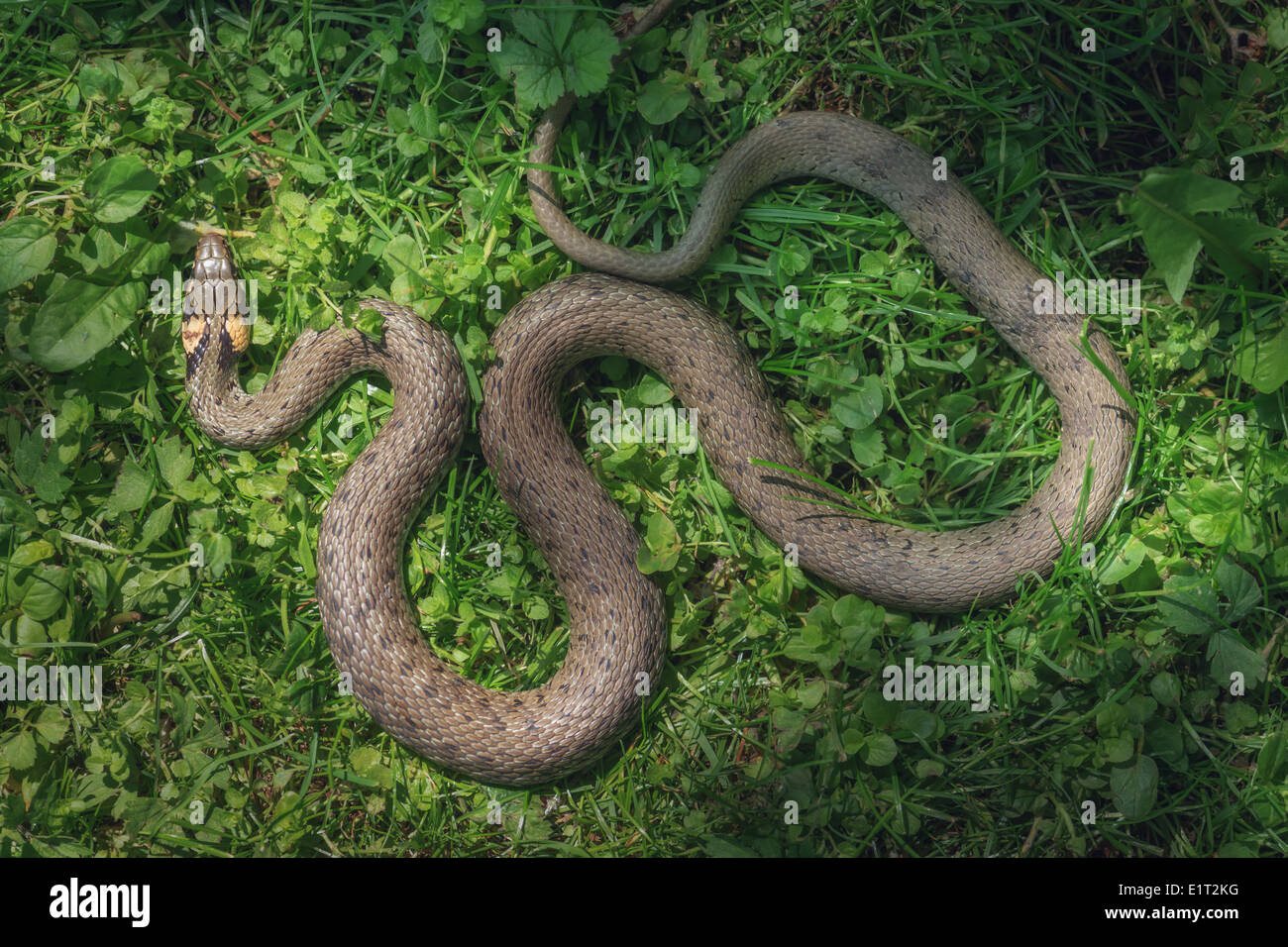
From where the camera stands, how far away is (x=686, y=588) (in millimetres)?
4074

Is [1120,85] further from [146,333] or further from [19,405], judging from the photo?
[19,405]

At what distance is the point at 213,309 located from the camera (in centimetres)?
397

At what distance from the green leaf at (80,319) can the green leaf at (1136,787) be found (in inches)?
184

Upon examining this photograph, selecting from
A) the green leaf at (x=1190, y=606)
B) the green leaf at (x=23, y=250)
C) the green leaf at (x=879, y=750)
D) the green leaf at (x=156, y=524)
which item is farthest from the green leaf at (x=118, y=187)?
the green leaf at (x=1190, y=606)

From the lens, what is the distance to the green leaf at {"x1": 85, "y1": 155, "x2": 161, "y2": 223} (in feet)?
12.6

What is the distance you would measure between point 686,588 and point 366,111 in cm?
263

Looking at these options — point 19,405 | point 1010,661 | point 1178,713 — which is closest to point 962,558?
point 1010,661

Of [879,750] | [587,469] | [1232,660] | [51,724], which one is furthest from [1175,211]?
[51,724]

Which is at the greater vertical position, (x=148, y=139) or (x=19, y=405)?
(x=148, y=139)

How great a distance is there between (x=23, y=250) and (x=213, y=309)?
31.9 inches

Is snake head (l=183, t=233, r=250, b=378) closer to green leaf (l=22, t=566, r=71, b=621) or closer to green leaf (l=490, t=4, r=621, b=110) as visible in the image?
green leaf (l=22, t=566, r=71, b=621)

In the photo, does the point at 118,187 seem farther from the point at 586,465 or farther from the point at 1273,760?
the point at 1273,760

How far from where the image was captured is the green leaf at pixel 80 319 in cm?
382

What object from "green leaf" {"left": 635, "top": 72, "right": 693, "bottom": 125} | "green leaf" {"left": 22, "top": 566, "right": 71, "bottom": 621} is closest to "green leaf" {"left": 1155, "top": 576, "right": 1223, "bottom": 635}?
"green leaf" {"left": 635, "top": 72, "right": 693, "bottom": 125}
